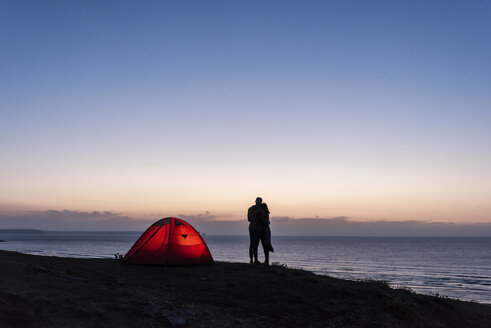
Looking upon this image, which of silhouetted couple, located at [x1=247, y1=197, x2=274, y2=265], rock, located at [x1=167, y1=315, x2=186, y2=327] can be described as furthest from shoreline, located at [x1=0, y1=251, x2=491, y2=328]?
silhouetted couple, located at [x1=247, y1=197, x2=274, y2=265]

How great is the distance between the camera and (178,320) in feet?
30.5

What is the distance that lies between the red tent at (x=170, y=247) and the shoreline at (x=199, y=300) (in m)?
0.62

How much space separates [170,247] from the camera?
16.3m

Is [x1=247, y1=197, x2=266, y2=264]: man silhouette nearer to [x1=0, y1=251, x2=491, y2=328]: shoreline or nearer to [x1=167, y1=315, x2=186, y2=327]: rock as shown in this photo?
[x1=0, y1=251, x2=491, y2=328]: shoreline

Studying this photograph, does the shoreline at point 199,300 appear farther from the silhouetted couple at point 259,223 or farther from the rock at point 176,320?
the silhouetted couple at point 259,223

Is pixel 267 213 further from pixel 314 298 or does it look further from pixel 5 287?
pixel 5 287

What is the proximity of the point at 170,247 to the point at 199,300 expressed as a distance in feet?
18.4

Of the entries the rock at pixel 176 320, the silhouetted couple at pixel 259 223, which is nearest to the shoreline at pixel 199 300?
the rock at pixel 176 320

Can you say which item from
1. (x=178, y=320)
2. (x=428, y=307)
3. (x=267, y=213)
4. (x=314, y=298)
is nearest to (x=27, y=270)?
(x=178, y=320)

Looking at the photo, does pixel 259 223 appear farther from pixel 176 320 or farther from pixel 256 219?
pixel 176 320

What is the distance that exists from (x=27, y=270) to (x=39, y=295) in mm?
2829

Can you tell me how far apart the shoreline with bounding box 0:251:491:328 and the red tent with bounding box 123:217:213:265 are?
619 millimetres

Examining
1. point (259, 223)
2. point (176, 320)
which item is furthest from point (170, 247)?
point (176, 320)

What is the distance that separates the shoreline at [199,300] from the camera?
9.00 m
